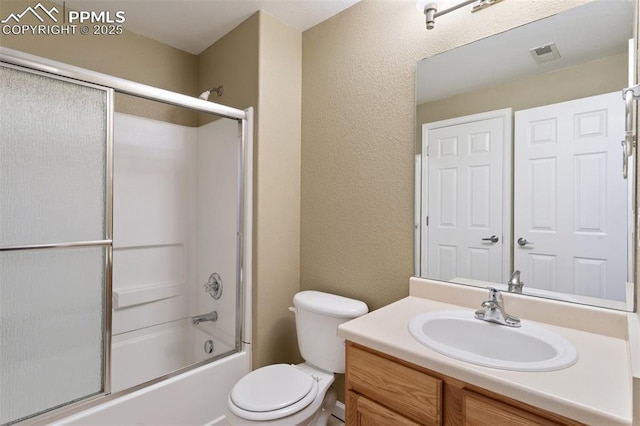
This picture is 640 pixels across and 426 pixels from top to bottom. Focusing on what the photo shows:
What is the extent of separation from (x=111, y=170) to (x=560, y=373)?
70.6 inches

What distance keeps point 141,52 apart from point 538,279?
8.77ft

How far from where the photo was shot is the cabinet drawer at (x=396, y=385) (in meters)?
0.96

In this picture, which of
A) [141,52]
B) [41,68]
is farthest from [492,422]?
[141,52]

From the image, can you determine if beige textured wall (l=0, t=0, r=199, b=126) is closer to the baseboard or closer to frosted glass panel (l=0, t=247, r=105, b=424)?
frosted glass panel (l=0, t=247, r=105, b=424)

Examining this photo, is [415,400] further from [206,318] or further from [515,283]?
[206,318]

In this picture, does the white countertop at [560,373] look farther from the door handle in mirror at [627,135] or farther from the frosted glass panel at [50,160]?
the frosted glass panel at [50,160]

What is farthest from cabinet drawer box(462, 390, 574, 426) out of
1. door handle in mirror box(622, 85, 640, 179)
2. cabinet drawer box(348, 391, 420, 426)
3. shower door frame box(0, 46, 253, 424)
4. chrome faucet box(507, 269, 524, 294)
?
shower door frame box(0, 46, 253, 424)

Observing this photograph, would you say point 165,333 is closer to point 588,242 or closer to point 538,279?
point 538,279

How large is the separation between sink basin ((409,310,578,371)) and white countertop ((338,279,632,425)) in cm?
2

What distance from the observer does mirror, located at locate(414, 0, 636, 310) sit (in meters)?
1.11

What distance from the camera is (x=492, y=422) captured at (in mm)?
854

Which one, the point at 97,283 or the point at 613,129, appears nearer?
the point at 613,129

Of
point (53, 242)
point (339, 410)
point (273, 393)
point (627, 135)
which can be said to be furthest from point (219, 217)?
point (627, 135)

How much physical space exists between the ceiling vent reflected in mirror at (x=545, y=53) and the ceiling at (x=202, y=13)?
3.35ft
